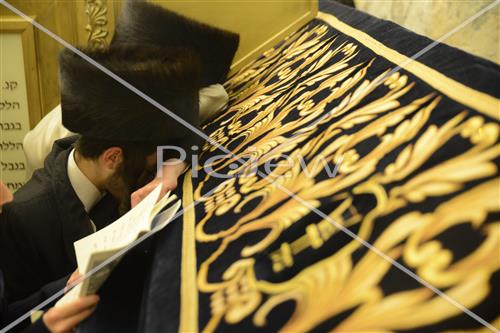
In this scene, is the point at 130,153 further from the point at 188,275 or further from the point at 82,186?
the point at 188,275

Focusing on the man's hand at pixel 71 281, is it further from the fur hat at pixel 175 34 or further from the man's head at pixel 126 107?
the fur hat at pixel 175 34

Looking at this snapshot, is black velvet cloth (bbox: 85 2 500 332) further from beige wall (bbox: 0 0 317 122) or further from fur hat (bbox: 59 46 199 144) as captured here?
beige wall (bbox: 0 0 317 122)

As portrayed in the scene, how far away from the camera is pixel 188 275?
938mm

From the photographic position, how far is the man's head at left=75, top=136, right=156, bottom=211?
1564 mm

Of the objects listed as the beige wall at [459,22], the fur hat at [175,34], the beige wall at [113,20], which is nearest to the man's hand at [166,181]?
the fur hat at [175,34]

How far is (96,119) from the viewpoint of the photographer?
1.49 m

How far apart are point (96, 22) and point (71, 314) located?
1.85m

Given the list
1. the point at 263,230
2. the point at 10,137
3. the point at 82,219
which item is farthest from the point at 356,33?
the point at 10,137

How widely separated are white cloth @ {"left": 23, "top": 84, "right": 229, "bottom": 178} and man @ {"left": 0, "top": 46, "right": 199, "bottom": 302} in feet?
0.98

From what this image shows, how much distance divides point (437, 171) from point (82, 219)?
3.36ft

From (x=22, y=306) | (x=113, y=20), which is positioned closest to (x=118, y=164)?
(x=22, y=306)

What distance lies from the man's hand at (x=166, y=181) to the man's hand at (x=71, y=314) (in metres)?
0.41

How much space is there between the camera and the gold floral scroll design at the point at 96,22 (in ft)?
8.37

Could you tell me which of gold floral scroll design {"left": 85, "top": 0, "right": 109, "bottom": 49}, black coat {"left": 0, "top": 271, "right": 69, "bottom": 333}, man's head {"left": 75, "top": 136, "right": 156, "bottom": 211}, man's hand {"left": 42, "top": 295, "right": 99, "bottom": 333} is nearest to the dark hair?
man's head {"left": 75, "top": 136, "right": 156, "bottom": 211}
